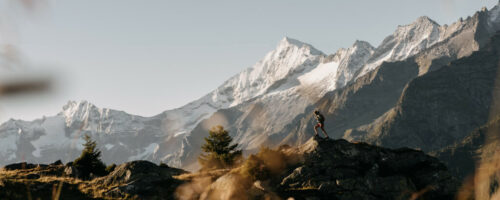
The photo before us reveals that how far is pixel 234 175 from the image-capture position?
104 feet

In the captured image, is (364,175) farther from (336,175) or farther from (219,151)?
(219,151)

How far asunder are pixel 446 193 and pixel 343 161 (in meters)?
8.20

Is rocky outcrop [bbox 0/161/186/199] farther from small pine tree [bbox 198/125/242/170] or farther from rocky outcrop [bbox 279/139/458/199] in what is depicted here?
small pine tree [bbox 198/125/242/170]

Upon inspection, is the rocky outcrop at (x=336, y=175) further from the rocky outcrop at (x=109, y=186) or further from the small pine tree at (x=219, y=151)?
the small pine tree at (x=219, y=151)

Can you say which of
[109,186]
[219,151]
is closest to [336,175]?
[109,186]

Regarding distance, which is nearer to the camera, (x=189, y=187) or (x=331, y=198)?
(x=331, y=198)

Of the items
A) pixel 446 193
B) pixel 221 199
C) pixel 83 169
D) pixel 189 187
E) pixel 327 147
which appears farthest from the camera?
pixel 83 169

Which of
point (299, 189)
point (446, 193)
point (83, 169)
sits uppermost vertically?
point (83, 169)

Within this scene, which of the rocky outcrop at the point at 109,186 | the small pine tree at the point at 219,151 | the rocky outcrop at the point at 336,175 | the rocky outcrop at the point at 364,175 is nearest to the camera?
the rocky outcrop at the point at 109,186

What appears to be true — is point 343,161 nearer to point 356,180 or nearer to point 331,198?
point 356,180

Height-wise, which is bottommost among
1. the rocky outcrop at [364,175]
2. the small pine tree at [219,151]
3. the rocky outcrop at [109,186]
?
the rocky outcrop at [364,175]

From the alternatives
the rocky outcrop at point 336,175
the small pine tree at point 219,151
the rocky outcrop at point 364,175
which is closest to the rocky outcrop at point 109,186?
the rocky outcrop at point 336,175

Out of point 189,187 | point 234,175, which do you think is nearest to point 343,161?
point 234,175

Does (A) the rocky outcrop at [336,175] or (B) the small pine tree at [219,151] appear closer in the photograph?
(A) the rocky outcrop at [336,175]
